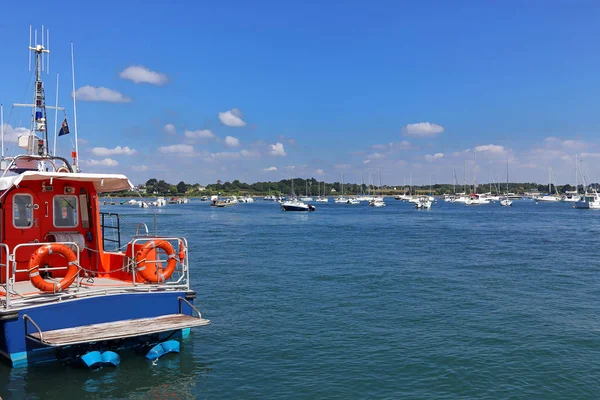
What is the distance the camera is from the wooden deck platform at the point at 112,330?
956 centimetres

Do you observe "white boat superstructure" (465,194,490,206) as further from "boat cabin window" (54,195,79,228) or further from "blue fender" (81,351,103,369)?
"blue fender" (81,351,103,369)

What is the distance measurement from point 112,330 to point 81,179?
426cm

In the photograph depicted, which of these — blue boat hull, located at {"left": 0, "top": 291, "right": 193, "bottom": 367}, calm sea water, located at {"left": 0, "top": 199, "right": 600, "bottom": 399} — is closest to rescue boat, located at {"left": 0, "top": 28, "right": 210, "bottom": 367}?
blue boat hull, located at {"left": 0, "top": 291, "right": 193, "bottom": 367}

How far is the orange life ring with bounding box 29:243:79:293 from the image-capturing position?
34.1ft

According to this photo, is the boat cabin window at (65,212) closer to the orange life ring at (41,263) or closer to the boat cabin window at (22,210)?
the boat cabin window at (22,210)

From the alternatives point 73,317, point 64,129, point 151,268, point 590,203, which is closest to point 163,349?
point 151,268

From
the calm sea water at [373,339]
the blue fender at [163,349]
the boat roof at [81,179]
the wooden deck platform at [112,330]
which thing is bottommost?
the calm sea water at [373,339]

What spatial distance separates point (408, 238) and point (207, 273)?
25833 millimetres

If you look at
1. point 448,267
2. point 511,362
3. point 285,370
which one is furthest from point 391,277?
point 285,370

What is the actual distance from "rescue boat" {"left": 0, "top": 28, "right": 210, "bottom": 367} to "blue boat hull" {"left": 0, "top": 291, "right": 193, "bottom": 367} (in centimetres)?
2

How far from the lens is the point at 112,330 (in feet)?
33.6

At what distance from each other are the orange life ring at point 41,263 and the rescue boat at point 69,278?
20 mm

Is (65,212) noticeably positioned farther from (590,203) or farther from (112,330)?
(590,203)

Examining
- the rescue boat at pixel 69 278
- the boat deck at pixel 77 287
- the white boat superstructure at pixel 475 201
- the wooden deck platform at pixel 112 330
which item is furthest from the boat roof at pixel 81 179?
the white boat superstructure at pixel 475 201
